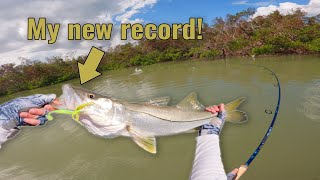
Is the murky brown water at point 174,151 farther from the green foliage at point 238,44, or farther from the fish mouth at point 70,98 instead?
the green foliage at point 238,44

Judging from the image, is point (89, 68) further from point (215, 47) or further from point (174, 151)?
point (215, 47)

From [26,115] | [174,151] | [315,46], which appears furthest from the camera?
[315,46]

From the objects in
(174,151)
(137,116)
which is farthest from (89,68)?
(174,151)

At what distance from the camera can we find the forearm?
73.7 inches

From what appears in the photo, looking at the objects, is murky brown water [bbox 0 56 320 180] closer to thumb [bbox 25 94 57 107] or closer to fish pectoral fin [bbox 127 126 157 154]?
thumb [bbox 25 94 57 107]

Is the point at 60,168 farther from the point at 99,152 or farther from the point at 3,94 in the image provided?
the point at 3,94

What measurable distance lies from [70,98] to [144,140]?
0.69 metres

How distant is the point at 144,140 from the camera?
2527 millimetres

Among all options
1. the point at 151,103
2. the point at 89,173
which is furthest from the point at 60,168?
the point at 151,103

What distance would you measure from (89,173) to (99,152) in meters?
0.78

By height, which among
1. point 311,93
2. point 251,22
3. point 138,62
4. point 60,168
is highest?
point 251,22

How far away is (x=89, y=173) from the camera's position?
6.27 meters

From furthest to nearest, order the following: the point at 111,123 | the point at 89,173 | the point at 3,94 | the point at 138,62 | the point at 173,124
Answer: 1. the point at 138,62
2. the point at 3,94
3. the point at 89,173
4. the point at 173,124
5. the point at 111,123

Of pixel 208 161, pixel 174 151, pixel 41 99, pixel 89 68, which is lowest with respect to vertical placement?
pixel 174 151
